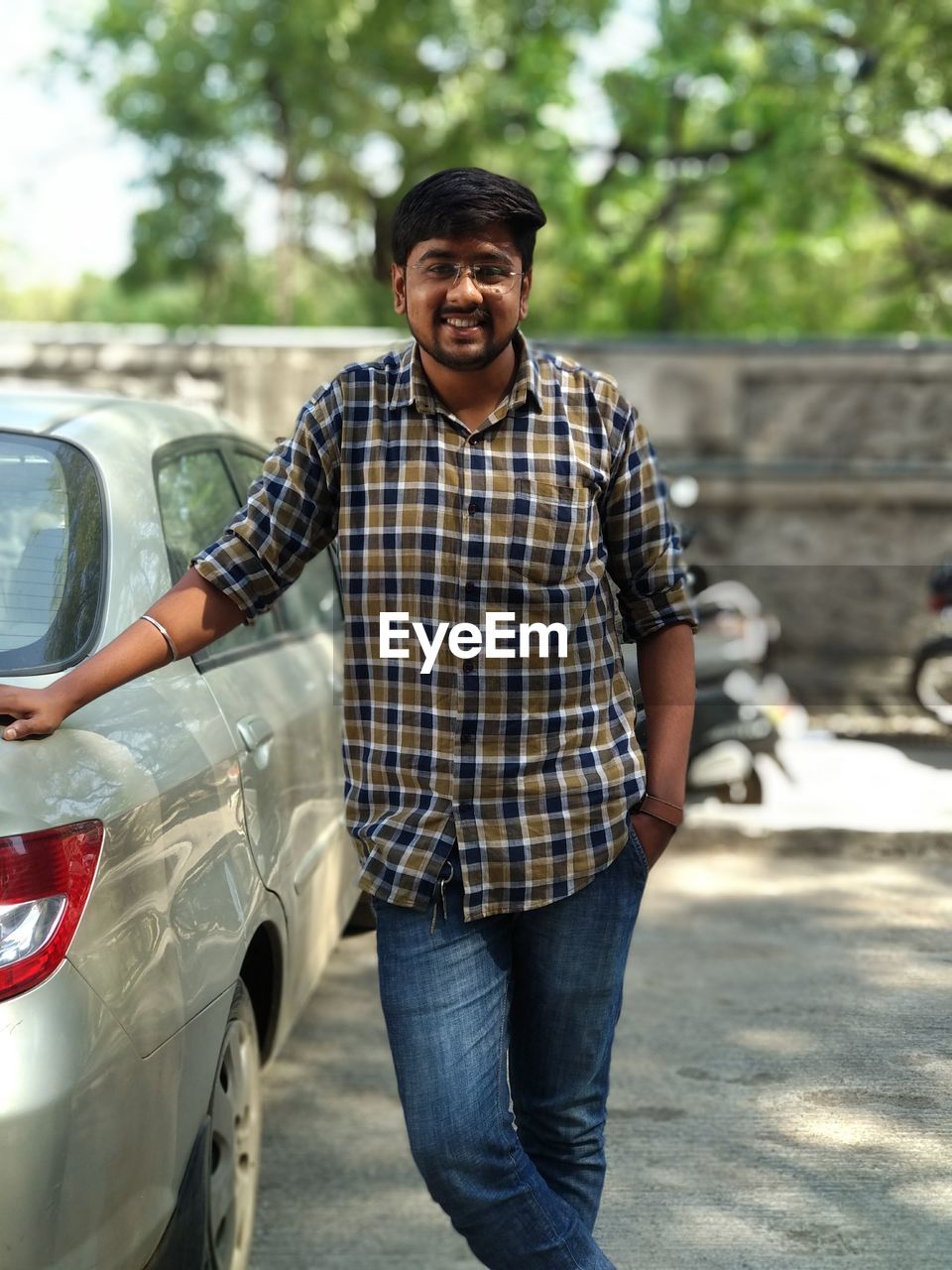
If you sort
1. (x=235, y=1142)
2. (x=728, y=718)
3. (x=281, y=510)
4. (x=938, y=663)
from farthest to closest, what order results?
1. (x=938, y=663)
2. (x=728, y=718)
3. (x=235, y=1142)
4. (x=281, y=510)

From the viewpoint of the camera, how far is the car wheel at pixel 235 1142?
108 inches

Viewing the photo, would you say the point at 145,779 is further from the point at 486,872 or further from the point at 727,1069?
the point at 727,1069

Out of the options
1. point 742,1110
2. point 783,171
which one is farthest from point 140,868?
point 783,171

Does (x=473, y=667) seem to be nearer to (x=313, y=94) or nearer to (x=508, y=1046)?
(x=508, y=1046)

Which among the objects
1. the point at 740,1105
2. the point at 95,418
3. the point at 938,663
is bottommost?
the point at 740,1105

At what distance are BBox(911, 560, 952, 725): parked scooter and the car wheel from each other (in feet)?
23.5

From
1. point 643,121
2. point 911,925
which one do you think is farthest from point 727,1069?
Result: point 643,121

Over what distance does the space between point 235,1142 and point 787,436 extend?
28.0ft

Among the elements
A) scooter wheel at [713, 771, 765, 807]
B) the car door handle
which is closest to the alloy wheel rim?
the car door handle

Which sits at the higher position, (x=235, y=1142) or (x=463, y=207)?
(x=463, y=207)

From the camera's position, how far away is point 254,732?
121 inches

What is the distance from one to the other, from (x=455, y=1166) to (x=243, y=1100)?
2.59 feet

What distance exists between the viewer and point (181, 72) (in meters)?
18.2

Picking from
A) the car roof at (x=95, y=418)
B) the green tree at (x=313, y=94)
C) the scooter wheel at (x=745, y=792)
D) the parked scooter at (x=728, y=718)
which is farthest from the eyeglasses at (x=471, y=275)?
the green tree at (x=313, y=94)
